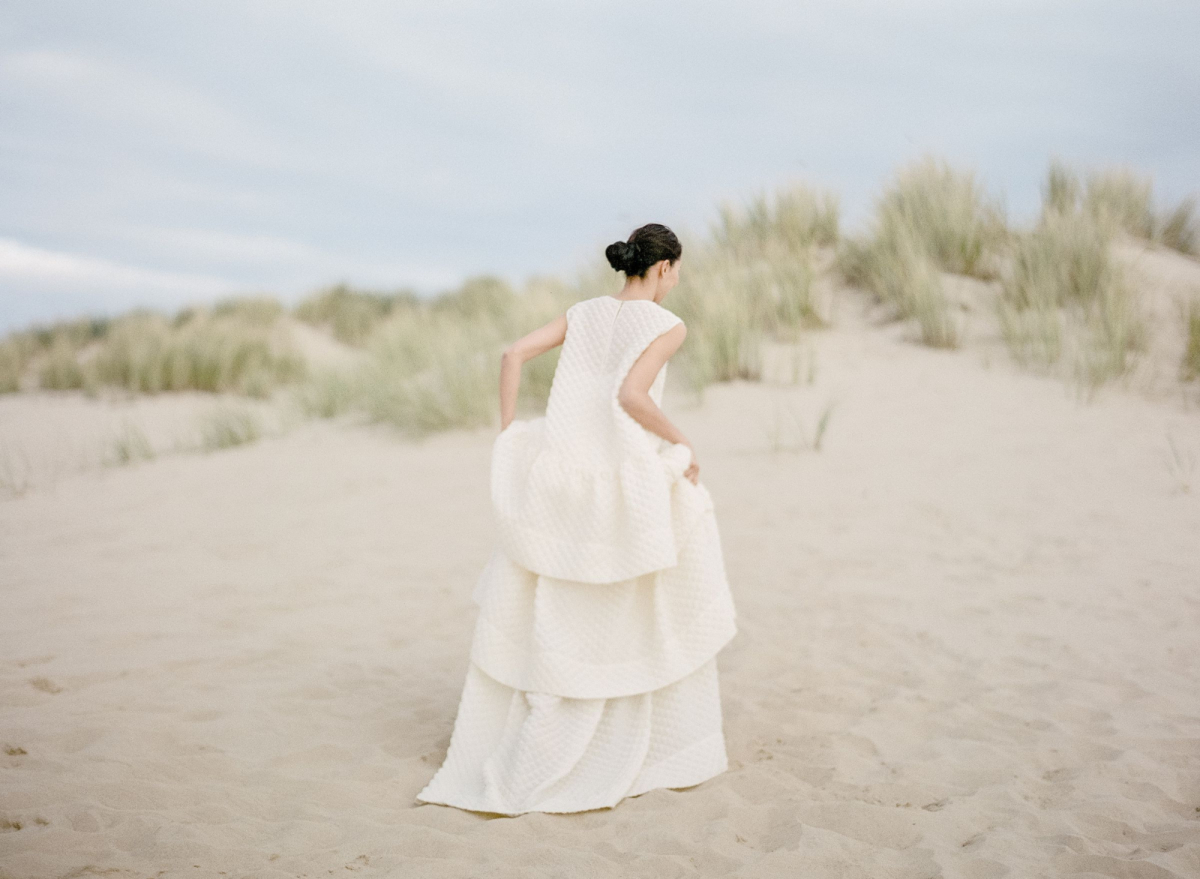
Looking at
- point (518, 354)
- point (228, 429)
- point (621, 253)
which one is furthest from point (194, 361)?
point (621, 253)

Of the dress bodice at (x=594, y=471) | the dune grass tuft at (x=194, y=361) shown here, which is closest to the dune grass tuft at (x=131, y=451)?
the dune grass tuft at (x=194, y=361)

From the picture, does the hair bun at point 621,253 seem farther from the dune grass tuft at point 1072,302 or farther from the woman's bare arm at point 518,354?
the dune grass tuft at point 1072,302

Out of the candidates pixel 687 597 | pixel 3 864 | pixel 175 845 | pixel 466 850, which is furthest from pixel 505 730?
pixel 3 864

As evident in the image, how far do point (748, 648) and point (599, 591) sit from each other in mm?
2071

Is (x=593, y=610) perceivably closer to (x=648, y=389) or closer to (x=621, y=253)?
(x=648, y=389)

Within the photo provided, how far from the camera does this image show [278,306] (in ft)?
61.1

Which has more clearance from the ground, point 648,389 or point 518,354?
point 518,354

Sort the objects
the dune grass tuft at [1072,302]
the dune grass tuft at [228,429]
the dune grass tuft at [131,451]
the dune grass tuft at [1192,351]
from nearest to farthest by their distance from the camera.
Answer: the dune grass tuft at [1192,351], the dune grass tuft at [1072,302], the dune grass tuft at [131,451], the dune grass tuft at [228,429]

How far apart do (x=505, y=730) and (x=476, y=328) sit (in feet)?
29.3

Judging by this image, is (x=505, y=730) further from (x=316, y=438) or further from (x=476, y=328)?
(x=476, y=328)

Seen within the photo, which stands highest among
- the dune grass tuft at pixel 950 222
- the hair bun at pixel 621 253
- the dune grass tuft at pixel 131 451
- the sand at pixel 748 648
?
the dune grass tuft at pixel 950 222

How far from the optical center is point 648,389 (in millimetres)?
3053

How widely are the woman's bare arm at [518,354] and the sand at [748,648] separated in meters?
1.37

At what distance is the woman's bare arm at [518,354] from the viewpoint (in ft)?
10.5
